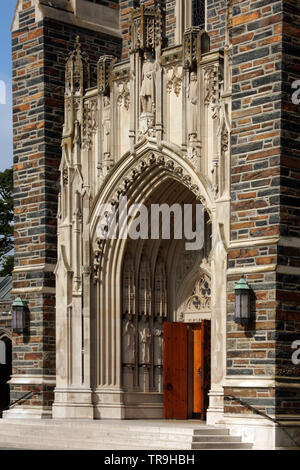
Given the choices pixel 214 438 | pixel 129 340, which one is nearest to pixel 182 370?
pixel 129 340

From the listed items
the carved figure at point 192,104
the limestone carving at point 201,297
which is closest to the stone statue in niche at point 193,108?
the carved figure at point 192,104

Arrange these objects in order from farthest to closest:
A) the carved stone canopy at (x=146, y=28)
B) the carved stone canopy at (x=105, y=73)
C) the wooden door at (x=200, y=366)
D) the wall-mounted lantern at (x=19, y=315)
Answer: the wall-mounted lantern at (x=19, y=315)
the carved stone canopy at (x=105, y=73)
the carved stone canopy at (x=146, y=28)
the wooden door at (x=200, y=366)

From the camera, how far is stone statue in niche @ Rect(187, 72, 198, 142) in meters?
17.0

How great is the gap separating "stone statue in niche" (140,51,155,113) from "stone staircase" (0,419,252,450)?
507 centimetres

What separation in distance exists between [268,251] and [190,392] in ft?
14.0

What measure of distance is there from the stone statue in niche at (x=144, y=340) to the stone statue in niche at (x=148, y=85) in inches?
142

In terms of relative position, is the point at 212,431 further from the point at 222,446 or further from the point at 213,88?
the point at 213,88

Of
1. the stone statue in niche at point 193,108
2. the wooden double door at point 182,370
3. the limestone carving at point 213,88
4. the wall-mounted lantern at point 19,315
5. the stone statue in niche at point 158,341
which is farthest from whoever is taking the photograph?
the wall-mounted lantern at point 19,315

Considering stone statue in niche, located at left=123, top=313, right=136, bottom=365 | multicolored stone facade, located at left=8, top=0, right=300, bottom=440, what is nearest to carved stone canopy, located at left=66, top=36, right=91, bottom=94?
multicolored stone facade, located at left=8, top=0, right=300, bottom=440

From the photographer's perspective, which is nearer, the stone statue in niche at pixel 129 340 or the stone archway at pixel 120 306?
the stone archway at pixel 120 306

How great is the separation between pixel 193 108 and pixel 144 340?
4189 millimetres

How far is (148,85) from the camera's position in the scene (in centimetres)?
1784

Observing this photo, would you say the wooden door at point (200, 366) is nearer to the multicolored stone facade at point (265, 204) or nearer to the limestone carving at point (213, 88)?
the multicolored stone facade at point (265, 204)

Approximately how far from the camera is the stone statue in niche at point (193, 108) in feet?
55.7
